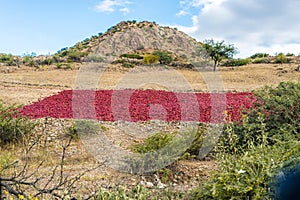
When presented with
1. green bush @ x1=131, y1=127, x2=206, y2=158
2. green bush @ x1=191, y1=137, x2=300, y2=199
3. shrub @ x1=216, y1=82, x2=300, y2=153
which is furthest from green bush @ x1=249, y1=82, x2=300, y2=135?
green bush @ x1=191, y1=137, x2=300, y2=199

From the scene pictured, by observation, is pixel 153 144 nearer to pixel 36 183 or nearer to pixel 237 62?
pixel 36 183

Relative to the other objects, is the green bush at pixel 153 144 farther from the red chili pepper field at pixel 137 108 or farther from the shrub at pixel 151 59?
the shrub at pixel 151 59

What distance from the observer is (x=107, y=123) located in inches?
296

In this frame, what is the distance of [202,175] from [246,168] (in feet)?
4.24

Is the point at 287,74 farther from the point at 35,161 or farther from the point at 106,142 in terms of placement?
the point at 35,161

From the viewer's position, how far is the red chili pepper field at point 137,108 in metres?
7.72

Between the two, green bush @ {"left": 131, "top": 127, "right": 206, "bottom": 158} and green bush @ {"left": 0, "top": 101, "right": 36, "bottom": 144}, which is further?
green bush @ {"left": 0, "top": 101, "right": 36, "bottom": 144}

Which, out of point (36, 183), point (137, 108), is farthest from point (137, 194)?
point (137, 108)

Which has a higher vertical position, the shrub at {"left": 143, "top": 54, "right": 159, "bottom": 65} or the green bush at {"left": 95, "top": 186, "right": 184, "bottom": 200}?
the shrub at {"left": 143, "top": 54, "right": 159, "bottom": 65}

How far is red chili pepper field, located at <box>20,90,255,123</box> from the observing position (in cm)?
772

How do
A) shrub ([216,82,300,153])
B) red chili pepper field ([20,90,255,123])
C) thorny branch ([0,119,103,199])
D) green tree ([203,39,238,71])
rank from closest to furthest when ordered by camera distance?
thorny branch ([0,119,103,199]) → shrub ([216,82,300,153]) → red chili pepper field ([20,90,255,123]) → green tree ([203,39,238,71])

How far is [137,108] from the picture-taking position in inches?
347

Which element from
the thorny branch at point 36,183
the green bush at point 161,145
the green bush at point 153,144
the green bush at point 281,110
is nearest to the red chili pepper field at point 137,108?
the green bush at point 281,110

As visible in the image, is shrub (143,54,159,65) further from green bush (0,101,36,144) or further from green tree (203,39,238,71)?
green bush (0,101,36,144)
